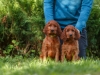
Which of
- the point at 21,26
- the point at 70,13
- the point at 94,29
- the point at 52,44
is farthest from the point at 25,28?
the point at 52,44

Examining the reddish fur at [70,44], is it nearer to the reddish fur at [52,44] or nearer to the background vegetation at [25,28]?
the reddish fur at [52,44]

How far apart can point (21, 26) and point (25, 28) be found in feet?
0.44

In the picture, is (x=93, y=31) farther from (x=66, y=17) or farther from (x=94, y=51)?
(x=66, y=17)

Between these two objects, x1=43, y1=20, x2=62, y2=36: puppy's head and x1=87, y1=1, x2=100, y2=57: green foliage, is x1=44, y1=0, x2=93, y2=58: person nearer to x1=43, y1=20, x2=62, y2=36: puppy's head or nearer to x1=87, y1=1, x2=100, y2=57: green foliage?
x1=43, y1=20, x2=62, y2=36: puppy's head

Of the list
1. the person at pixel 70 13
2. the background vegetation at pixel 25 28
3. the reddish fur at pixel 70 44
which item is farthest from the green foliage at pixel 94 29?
the reddish fur at pixel 70 44

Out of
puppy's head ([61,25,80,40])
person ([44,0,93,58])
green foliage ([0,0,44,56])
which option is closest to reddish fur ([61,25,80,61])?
puppy's head ([61,25,80,40])

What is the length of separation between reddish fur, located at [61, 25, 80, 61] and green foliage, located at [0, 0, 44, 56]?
1.91m

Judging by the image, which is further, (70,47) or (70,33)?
(70,47)

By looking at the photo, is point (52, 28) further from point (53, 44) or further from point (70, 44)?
point (70, 44)

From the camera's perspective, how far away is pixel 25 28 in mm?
9773

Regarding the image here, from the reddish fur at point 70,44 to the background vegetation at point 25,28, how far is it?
191 centimetres

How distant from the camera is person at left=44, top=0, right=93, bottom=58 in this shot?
7.77 metres

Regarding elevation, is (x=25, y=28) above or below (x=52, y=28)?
below

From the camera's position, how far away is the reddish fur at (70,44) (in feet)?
23.8
